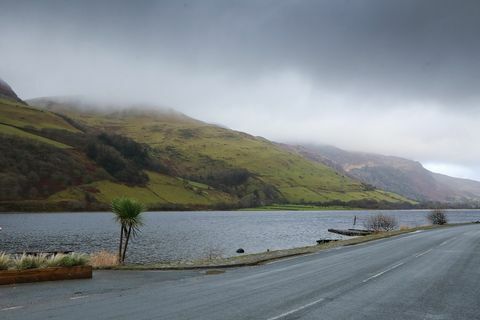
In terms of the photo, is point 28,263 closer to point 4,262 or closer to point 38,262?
point 38,262

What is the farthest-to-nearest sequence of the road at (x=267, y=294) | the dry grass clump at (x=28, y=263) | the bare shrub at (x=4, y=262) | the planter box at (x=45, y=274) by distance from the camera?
the dry grass clump at (x=28, y=263), the bare shrub at (x=4, y=262), the planter box at (x=45, y=274), the road at (x=267, y=294)

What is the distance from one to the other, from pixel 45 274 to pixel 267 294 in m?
9.93

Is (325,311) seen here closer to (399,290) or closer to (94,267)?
(399,290)

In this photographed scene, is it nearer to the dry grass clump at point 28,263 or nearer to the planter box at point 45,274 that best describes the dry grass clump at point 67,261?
the dry grass clump at point 28,263

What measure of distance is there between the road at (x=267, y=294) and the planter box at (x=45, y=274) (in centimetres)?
68

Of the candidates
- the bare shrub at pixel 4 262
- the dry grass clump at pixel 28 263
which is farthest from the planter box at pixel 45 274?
the bare shrub at pixel 4 262

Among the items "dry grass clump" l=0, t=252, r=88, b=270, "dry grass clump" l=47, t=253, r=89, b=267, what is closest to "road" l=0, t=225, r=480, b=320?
"dry grass clump" l=47, t=253, r=89, b=267

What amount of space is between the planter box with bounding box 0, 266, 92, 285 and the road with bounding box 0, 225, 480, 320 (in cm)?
68

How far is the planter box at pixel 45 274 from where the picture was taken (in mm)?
18094

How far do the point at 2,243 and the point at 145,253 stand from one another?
25.0 metres

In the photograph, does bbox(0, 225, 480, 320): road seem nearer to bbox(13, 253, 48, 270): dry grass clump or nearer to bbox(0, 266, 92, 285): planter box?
bbox(0, 266, 92, 285): planter box

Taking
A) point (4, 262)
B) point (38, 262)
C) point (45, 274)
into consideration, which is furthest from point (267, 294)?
point (4, 262)

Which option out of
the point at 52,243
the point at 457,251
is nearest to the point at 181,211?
the point at 52,243

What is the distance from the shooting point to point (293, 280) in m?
18.5
